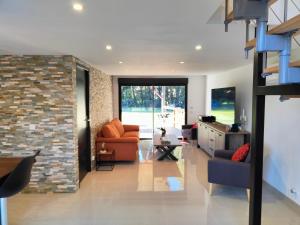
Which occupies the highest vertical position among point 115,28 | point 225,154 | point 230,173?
point 115,28

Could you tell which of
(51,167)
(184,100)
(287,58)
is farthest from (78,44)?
(184,100)

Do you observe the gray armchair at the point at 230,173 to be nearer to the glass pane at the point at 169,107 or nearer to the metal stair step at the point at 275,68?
the metal stair step at the point at 275,68

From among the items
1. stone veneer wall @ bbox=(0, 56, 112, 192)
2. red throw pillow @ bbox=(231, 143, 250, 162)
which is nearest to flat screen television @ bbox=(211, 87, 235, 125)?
red throw pillow @ bbox=(231, 143, 250, 162)

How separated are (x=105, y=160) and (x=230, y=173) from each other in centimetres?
303

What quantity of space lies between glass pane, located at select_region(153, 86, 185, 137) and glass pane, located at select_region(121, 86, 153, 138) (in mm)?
221

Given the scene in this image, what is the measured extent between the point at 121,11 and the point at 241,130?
4.48 metres

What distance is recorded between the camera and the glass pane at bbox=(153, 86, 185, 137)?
29.6 feet

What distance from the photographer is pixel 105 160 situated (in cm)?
587

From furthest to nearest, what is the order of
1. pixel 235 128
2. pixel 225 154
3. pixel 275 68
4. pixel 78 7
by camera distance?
pixel 235 128 < pixel 225 154 < pixel 78 7 < pixel 275 68

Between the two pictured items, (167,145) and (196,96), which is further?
(196,96)

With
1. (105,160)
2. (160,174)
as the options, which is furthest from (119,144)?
(160,174)

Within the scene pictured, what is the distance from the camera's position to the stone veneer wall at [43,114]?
4.04 m

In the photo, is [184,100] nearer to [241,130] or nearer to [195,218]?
[241,130]

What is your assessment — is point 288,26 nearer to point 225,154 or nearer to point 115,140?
point 225,154
